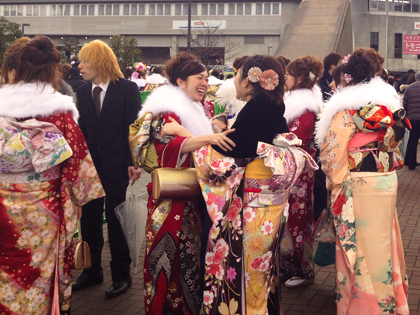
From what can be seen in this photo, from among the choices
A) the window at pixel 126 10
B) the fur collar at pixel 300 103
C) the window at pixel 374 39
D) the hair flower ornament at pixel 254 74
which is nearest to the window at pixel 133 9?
the window at pixel 126 10

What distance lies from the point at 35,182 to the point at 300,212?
242 centimetres

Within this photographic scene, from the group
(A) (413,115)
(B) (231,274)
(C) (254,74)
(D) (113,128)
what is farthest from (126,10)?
(B) (231,274)

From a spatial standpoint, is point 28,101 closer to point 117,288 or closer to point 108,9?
point 117,288

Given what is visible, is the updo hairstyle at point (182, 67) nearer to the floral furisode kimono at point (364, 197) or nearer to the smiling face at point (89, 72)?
the smiling face at point (89, 72)

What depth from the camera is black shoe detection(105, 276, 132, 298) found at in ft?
15.3

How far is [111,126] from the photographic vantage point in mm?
4676

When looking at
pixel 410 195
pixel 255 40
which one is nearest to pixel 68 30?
pixel 255 40

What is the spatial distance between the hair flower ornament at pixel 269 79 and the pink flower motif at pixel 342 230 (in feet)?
4.21

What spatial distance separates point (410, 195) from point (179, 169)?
6506mm

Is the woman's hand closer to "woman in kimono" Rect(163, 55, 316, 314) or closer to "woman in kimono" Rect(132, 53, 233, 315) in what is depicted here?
"woman in kimono" Rect(163, 55, 316, 314)

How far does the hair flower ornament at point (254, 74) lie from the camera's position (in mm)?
3348

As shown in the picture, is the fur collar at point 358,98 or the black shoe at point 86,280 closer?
the fur collar at point 358,98

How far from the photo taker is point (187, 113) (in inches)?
148

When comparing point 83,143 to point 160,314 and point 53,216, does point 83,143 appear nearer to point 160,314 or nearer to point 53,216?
point 53,216
